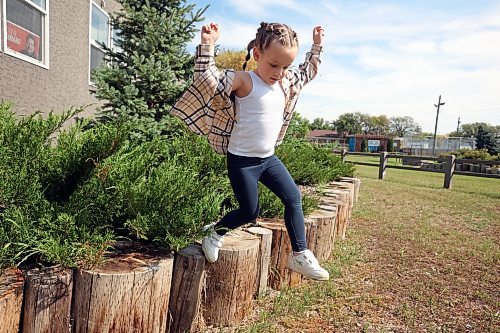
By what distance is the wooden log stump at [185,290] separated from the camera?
2295 millimetres

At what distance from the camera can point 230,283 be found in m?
2.48

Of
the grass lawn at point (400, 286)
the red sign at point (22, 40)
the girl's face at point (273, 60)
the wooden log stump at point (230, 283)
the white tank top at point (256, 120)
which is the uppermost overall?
the red sign at point (22, 40)

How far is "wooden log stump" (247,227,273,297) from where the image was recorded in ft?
9.14

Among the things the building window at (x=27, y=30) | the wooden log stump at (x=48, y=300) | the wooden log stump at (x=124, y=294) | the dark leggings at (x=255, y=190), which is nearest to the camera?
the wooden log stump at (x=48, y=300)

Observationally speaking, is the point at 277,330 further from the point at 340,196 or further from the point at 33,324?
the point at 340,196

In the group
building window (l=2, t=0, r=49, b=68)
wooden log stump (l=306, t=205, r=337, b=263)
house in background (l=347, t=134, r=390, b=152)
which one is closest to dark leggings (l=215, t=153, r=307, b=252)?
wooden log stump (l=306, t=205, r=337, b=263)

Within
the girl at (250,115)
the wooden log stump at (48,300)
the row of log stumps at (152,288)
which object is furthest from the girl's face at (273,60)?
the wooden log stump at (48,300)

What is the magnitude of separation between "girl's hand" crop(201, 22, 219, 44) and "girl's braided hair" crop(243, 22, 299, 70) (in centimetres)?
27

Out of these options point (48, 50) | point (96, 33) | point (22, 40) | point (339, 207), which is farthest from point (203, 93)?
point (96, 33)

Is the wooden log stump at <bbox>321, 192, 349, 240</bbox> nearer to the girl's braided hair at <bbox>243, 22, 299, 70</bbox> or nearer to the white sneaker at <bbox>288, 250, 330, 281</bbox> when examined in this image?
the white sneaker at <bbox>288, 250, 330, 281</bbox>

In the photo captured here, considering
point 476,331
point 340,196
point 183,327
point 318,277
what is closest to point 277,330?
point 318,277

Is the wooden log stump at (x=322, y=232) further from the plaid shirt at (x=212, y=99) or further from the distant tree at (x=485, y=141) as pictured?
the distant tree at (x=485, y=141)

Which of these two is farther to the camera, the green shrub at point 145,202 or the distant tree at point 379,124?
the distant tree at point 379,124

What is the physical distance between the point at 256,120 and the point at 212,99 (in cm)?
29
